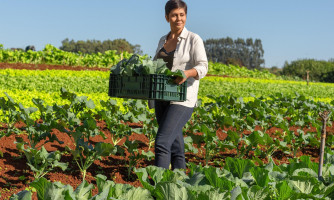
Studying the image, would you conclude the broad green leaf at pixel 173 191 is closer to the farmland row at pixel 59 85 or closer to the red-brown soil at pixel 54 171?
the red-brown soil at pixel 54 171

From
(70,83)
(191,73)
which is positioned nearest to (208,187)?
(191,73)

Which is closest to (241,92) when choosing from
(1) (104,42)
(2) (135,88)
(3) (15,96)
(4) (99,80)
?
(4) (99,80)

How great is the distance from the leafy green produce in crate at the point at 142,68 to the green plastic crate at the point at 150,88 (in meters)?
0.04

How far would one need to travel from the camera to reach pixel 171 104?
12.1 ft

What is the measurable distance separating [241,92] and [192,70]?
16.5 metres

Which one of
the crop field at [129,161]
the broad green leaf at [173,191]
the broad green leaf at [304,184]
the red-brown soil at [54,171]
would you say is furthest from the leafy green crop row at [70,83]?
the broad green leaf at [173,191]

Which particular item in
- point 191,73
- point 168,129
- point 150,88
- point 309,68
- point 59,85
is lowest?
point 168,129

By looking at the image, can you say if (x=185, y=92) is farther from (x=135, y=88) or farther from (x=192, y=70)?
(x=135, y=88)

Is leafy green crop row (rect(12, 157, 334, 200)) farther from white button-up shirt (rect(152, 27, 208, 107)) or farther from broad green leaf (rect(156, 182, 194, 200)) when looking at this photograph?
white button-up shirt (rect(152, 27, 208, 107))

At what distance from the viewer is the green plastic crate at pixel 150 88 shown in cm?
331

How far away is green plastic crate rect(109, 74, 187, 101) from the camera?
10.9 feet

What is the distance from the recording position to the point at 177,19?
370 centimetres

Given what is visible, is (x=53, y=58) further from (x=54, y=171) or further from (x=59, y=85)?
(x=54, y=171)

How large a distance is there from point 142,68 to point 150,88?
0.22 meters
